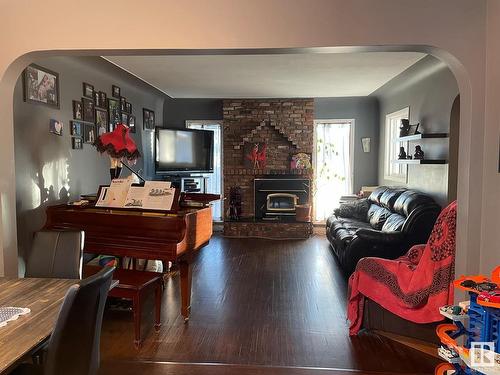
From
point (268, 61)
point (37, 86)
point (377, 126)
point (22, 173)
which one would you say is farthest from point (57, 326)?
point (377, 126)

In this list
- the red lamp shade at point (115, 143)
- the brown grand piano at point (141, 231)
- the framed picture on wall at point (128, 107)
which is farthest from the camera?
the framed picture on wall at point (128, 107)

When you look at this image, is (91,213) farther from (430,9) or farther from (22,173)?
(430,9)

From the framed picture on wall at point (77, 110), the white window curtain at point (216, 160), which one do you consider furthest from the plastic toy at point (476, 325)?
the white window curtain at point (216, 160)

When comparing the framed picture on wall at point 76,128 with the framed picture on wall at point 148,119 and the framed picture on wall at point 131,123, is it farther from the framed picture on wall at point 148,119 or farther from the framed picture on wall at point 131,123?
the framed picture on wall at point 148,119

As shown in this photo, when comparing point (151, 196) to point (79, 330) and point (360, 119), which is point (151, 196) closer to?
point (79, 330)

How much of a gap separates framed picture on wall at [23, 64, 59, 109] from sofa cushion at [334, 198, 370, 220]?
4.44 m

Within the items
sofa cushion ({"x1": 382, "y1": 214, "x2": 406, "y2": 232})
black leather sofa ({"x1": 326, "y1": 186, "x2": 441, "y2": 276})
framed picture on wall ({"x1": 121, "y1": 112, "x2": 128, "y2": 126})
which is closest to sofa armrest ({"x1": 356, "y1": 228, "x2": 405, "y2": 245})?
black leather sofa ({"x1": 326, "y1": 186, "x2": 441, "y2": 276})

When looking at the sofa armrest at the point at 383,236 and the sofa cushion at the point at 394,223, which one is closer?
the sofa armrest at the point at 383,236

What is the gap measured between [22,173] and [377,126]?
6128mm

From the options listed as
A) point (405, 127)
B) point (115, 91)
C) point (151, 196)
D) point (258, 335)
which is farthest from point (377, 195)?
point (115, 91)

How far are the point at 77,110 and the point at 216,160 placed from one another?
12.3 ft

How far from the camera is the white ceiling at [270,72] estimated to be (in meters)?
4.59

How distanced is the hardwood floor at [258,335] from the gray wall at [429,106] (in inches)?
65.5

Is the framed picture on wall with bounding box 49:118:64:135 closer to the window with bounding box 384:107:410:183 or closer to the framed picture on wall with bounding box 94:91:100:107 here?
the framed picture on wall with bounding box 94:91:100:107
